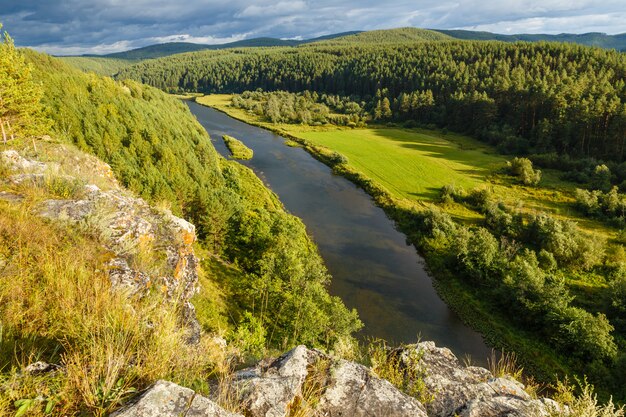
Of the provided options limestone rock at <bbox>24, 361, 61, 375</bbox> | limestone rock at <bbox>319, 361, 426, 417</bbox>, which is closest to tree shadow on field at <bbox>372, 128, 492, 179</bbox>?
limestone rock at <bbox>319, 361, 426, 417</bbox>

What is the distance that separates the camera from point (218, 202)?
35.1 m

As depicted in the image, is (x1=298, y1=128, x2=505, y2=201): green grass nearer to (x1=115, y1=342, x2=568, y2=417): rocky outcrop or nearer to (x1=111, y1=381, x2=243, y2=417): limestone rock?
(x1=115, y1=342, x2=568, y2=417): rocky outcrop

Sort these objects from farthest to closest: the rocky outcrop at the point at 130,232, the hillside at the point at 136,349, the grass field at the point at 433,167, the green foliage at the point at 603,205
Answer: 1. the grass field at the point at 433,167
2. the green foliage at the point at 603,205
3. the rocky outcrop at the point at 130,232
4. the hillside at the point at 136,349

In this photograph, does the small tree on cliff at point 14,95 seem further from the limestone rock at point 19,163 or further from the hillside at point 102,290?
the limestone rock at point 19,163

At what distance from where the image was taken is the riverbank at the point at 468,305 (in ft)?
84.5

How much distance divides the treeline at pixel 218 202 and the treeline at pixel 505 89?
6585 centimetres

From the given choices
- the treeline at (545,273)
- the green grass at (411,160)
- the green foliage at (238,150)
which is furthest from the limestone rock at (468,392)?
the green foliage at (238,150)

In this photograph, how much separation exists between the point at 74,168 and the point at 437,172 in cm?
6311

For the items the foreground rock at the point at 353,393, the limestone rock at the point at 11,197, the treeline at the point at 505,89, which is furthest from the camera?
the treeline at the point at 505,89

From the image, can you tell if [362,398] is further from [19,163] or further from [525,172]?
[525,172]

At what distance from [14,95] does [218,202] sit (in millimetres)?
18182

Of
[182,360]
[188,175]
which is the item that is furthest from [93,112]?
[182,360]

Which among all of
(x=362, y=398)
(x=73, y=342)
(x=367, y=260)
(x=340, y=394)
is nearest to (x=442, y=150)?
(x=367, y=260)

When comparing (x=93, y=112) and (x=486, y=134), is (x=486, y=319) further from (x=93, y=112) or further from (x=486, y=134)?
(x=486, y=134)
